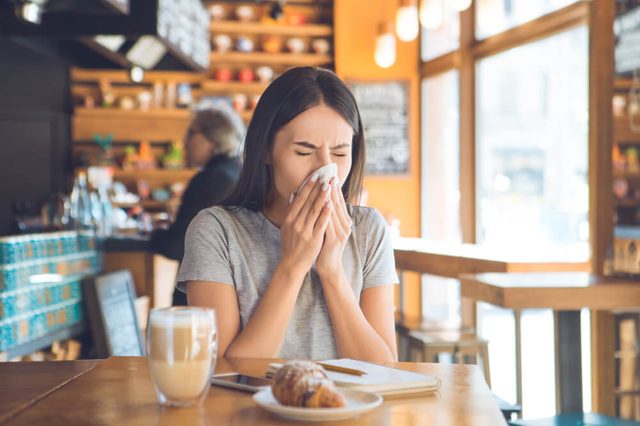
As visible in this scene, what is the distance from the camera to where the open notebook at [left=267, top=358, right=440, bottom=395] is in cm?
119

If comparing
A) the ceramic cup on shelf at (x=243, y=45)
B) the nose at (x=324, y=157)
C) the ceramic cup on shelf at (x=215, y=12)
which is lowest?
the nose at (x=324, y=157)

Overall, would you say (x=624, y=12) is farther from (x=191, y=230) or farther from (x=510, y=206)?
(x=191, y=230)

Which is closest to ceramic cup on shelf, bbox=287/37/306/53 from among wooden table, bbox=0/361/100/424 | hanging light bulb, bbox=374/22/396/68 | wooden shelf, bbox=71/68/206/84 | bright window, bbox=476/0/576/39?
wooden shelf, bbox=71/68/206/84

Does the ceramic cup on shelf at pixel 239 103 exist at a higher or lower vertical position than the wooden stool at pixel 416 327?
higher

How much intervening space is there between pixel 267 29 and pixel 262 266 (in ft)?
19.4

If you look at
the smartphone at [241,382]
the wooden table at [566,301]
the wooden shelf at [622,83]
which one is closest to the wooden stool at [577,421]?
the wooden table at [566,301]

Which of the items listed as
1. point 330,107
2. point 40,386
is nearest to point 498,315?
point 330,107

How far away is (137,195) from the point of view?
732 cm

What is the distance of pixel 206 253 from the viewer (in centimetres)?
177

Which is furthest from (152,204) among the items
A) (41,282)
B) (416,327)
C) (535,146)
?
(41,282)

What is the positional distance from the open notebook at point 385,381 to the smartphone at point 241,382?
35mm

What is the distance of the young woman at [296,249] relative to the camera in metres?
1.70

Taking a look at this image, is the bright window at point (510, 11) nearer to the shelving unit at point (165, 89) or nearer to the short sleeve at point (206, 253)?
the shelving unit at point (165, 89)

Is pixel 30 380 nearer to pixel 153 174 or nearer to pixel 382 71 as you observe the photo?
pixel 153 174
